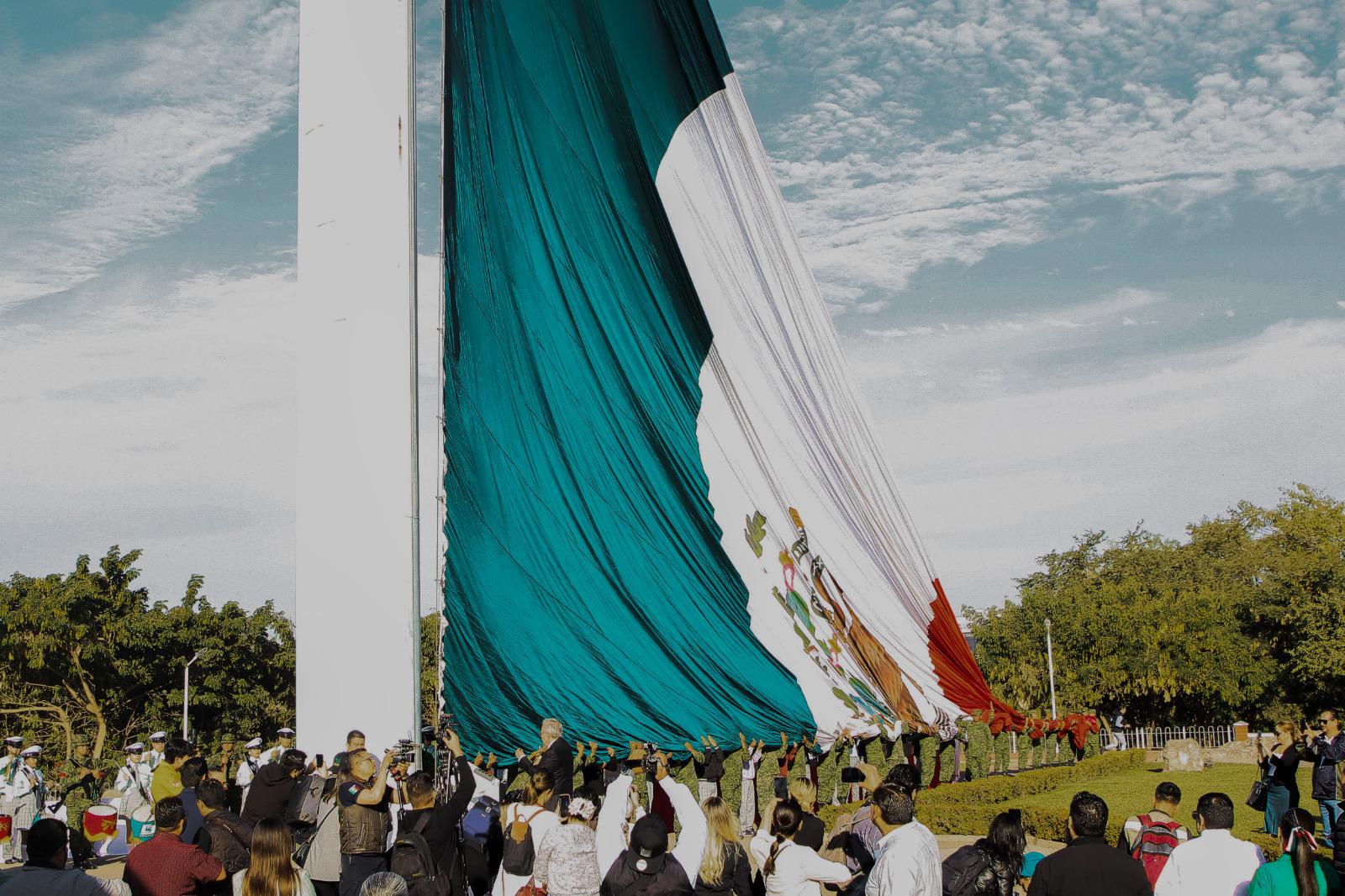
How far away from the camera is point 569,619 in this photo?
1070 centimetres

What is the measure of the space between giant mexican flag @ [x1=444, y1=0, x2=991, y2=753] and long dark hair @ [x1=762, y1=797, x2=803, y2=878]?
5.03m

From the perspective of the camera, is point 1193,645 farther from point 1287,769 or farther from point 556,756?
point 556,756

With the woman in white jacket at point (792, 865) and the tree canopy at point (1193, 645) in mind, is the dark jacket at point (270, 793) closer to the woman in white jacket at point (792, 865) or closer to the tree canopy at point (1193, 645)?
the woman in white jacket at point (792, 865)

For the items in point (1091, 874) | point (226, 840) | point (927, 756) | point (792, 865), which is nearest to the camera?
point (1091, 874)

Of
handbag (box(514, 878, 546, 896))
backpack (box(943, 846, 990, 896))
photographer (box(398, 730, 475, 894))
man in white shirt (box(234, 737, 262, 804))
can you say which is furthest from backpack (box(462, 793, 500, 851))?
man in white shirt (box(234, 737, 262, 804))

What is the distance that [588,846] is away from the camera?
5578mm

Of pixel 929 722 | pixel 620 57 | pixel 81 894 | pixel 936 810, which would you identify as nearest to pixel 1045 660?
pixel 936 810

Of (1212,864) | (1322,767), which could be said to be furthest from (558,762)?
(1322,767)

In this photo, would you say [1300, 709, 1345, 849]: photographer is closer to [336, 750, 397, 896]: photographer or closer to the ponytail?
the ponytail

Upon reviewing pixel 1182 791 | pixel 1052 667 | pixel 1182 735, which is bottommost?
pixel 1182 735

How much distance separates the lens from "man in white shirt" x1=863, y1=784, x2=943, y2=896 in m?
4.69

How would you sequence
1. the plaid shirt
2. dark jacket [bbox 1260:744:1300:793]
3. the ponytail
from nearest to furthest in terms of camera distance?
1. the plaid shirt
2. the ponytail
3. dark jacket [bbox 1260:744:1300:793]

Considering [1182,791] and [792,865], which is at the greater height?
[792,865]

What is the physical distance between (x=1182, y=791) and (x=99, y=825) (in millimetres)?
14797
